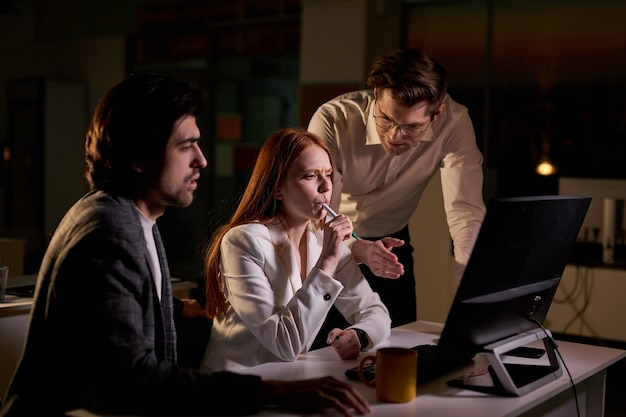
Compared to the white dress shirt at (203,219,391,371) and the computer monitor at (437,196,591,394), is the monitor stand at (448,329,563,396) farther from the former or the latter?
the white dress shirt at (203,219,391,371)

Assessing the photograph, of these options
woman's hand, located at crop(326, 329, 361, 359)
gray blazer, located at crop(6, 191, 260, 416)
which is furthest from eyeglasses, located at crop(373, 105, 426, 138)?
gray blazer, located at crop(6, 191, 260, 416)

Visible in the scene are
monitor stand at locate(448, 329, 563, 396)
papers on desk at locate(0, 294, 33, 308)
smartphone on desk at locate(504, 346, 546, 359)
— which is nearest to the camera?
monitor stand at locate(448, 329, 563, 396)

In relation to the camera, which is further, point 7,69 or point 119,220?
point 7,69

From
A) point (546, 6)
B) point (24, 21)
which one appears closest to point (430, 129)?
point (546, 6)

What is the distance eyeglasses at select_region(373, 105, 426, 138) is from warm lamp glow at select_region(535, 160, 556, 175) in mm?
2669

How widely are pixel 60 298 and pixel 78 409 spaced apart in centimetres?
21

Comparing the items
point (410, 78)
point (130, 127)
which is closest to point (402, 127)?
point (410, 78)

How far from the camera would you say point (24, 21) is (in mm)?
8109

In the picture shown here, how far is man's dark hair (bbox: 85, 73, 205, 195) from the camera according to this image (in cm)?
154

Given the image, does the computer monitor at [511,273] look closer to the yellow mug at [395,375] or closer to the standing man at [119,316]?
the yellow mug at [395,375]

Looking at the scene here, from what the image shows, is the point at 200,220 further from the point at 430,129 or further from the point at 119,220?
the point at 119,220

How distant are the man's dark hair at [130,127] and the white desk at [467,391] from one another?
0.53 metres

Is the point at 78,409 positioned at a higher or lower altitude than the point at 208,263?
lower

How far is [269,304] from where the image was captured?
1.93m
